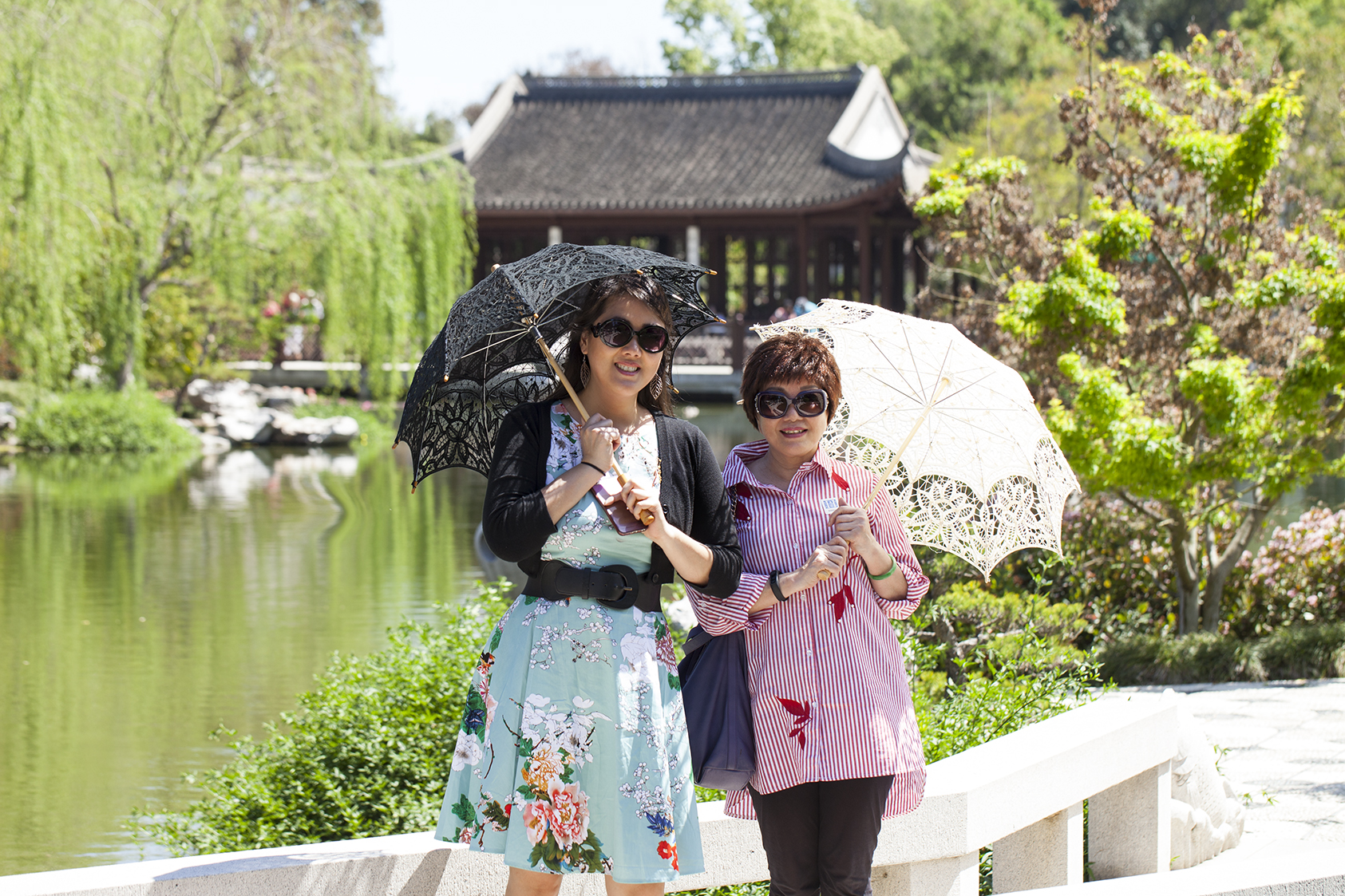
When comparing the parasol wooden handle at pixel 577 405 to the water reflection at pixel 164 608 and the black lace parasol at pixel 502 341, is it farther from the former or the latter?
the water reflection at pixel 164 608

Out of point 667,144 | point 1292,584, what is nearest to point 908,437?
point 1292,584

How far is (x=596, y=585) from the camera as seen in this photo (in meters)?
2.38

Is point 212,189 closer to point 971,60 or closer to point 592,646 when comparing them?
point 592,646

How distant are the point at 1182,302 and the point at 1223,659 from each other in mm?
2009

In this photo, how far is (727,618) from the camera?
8.11ft

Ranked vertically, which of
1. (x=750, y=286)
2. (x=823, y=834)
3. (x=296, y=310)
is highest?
(x=750, y=286)

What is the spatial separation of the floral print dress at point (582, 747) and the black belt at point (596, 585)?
0.02 metres

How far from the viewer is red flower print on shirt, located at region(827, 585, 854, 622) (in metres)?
2.53

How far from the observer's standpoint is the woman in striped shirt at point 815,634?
97.0 inches

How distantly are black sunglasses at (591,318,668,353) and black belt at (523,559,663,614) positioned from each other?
1.37 feet

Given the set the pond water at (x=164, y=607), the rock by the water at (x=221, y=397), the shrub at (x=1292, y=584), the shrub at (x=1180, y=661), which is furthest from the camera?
the rock by the water at (x=221, y=397)

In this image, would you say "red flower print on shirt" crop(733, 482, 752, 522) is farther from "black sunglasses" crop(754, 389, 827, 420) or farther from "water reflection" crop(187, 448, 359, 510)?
"water reflection" crop(187, 448, 359, 510)

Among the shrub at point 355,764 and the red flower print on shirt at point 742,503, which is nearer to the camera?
the red flower print on shirt at point 742,503

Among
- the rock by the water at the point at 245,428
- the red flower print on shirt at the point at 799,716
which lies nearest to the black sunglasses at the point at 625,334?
the red flower print on shirt at the point at 799,716
